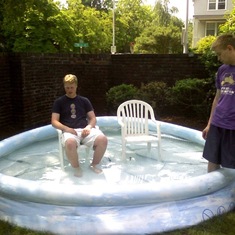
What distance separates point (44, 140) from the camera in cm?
592

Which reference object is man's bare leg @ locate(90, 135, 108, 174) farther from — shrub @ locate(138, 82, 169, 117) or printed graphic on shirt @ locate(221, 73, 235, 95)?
shrub @ locate(138, 82, 169, 117)

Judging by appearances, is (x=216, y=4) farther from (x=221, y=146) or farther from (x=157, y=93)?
(x=221, y=146)

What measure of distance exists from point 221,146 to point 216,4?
103 feet

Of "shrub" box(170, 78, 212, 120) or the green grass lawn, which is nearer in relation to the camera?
the green grass lawn

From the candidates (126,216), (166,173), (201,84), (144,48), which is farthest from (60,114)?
(144,48)

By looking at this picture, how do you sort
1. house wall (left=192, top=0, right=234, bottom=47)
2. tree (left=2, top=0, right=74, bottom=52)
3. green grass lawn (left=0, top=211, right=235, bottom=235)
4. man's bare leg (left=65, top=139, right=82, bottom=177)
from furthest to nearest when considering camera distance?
house wall (left=192, top=0, right=234, bottom=47), tree (left=2, top=0, right=74, bottom=52), man's bare leg (left=65, top=139, right=82, bottom=177), green grass lawn (left=0, top=211, right=235, bottom=235)

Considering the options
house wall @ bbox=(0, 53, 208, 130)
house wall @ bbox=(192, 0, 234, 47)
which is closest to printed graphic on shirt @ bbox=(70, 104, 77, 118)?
house wall @ bbox=(0, 53, 208, 130)

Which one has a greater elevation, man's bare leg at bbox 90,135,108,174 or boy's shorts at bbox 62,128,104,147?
boy's shorts at bbox 62,128,104,147

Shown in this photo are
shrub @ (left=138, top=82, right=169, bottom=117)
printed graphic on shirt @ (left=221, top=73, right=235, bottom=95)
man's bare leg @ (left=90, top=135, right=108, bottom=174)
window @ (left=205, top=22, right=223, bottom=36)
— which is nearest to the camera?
printed graphic on shirt @ (left=221, top=73, right=235, bottom=95)

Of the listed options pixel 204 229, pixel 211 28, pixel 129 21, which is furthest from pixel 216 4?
pixel 204 229

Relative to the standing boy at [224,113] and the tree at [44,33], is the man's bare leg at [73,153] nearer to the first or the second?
the standing boy at [224,113]

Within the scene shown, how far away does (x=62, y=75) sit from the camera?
8203 millimetres

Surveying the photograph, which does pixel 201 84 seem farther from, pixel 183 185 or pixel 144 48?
pixel 144 48

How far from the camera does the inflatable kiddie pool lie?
2.89m
